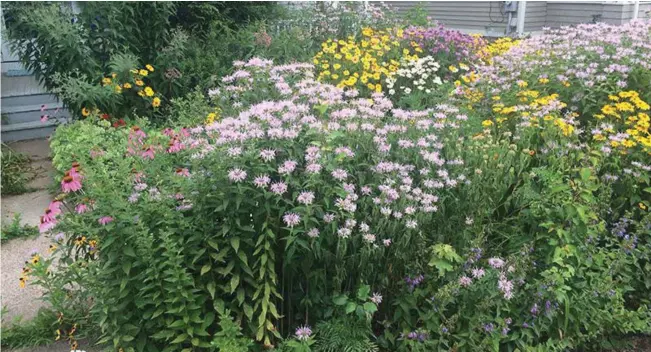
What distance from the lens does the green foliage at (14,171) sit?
5164mm

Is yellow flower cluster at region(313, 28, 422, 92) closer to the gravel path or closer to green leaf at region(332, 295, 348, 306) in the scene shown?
green leaf at region(332, 295, 348, 306)

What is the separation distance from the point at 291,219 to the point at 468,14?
8.01 m

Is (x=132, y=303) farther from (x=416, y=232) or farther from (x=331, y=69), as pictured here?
(x=331, y=69)

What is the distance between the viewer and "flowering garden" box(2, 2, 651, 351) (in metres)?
2.39

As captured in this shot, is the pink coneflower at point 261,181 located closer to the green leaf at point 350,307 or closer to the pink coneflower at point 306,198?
the pink coneflower at point 306,198

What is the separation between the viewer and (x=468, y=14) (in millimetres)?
9367

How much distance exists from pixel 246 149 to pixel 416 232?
0.84 m

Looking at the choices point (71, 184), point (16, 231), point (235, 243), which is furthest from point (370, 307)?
point (16, 231)

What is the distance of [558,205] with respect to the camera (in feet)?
9.18

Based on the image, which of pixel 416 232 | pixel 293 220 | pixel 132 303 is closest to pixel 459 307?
pixel 416 232

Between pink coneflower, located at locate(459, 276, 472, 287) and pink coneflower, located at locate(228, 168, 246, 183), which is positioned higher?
pink coneflower, located at locate(228, 168, 246, 183)

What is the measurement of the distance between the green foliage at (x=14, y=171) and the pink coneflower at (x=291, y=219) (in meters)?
3.86

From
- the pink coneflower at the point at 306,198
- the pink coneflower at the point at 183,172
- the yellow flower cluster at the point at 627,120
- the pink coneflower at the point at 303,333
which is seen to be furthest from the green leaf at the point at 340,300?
the yellow flower cluster at the point at 627,120

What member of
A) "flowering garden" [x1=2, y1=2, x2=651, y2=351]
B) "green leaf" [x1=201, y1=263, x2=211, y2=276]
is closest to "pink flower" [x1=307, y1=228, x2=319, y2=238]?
"flowering garden" [x1=2, y1=2, x2=651, y2=351]
